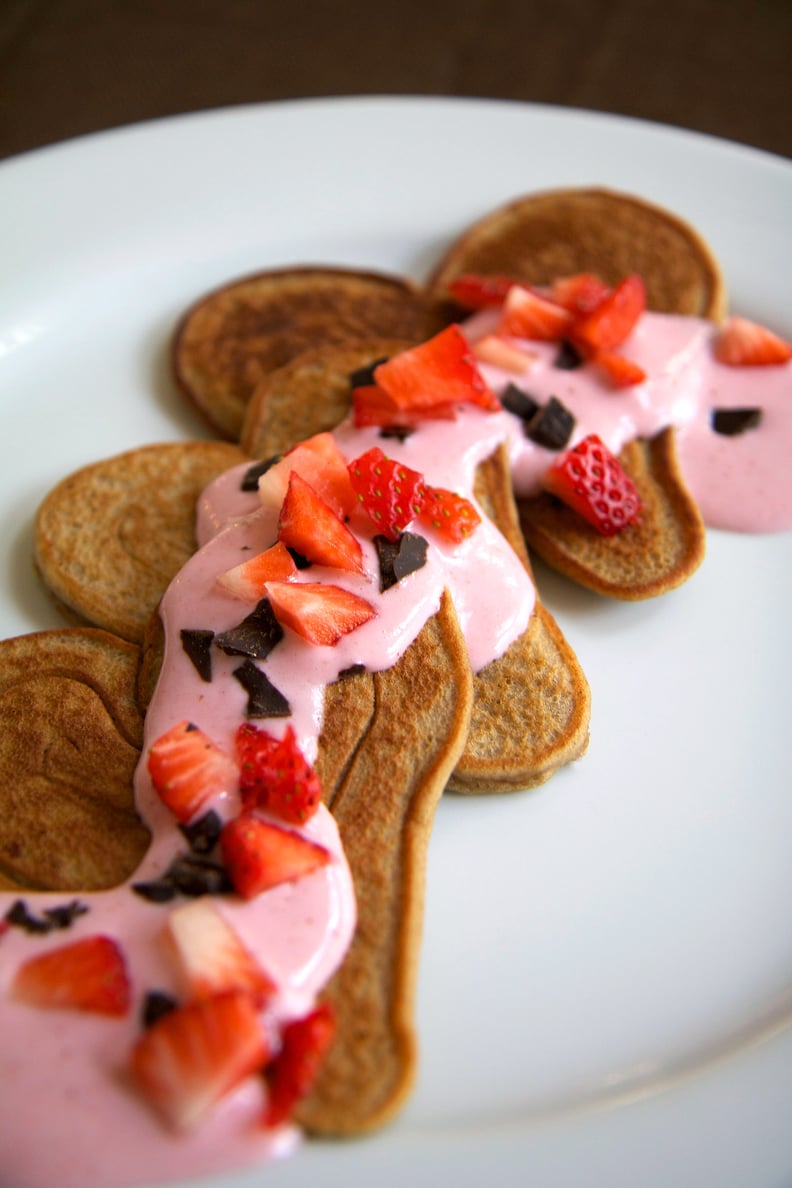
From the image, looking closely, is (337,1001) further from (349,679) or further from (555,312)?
(555,312)

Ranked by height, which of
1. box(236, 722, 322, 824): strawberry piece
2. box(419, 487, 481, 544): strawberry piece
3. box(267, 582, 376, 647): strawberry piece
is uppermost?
box(419, 487, 481, 544): strawberry piece

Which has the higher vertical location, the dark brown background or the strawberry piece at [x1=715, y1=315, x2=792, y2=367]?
the dark brown background

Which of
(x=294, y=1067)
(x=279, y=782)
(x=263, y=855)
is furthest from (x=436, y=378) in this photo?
(x=294, y=1067)

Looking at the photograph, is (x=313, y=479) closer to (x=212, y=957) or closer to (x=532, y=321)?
(x=532, y=321)

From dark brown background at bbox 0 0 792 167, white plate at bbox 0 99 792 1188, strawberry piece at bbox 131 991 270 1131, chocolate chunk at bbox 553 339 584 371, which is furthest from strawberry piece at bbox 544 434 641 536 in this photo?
dark brown background at bbox 0 0 792 167

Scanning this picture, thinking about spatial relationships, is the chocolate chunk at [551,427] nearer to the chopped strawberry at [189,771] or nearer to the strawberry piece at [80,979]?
the chopped strawberry at [189,771]

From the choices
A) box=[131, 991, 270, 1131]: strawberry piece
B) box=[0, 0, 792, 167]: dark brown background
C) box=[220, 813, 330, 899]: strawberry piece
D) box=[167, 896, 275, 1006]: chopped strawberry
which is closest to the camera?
box=[131, 991, 270, 1131]: strawberry piece

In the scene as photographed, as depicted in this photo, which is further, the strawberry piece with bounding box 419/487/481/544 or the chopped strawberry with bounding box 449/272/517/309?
the chopped strawberry with bounding box 449/272/517/309

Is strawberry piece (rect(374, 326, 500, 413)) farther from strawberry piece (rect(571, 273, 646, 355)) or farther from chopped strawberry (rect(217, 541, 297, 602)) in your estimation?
chopped strawberry (rect(217, 541, 297, 602))

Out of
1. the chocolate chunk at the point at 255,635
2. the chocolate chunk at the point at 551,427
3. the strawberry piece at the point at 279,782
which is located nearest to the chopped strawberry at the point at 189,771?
the strawberry piece at the point at 279,782
